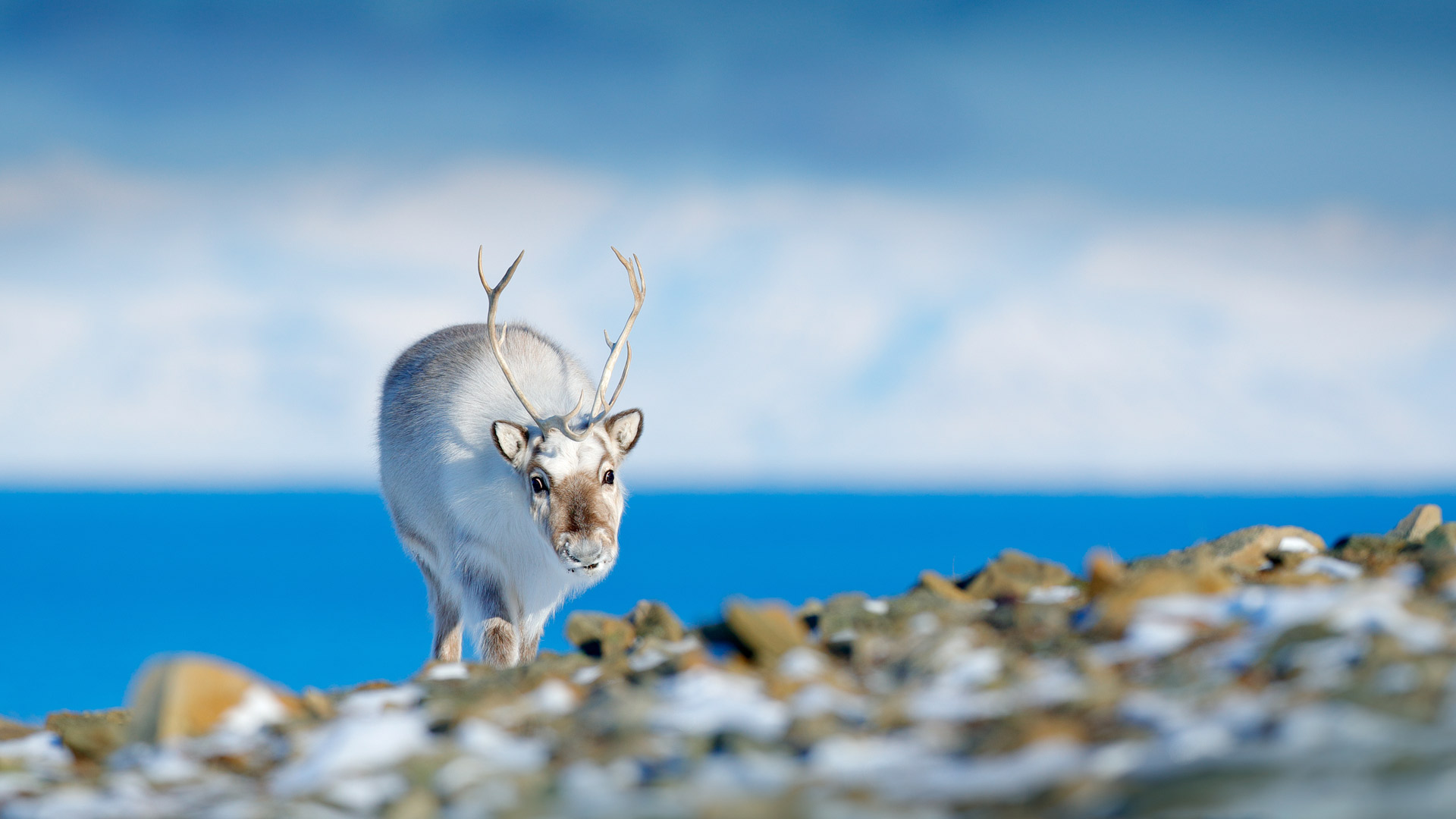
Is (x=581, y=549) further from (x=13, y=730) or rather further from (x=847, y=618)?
(x=13, y=730)

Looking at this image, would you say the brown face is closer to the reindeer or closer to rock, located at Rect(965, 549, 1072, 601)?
the reindeer

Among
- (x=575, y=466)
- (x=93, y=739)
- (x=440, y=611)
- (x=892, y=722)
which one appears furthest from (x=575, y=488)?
(x=892, y=722)

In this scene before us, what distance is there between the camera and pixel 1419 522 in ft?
26.1

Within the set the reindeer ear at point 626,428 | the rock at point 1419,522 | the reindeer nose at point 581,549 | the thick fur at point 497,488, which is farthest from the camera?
the reindeer ear at point 626,428

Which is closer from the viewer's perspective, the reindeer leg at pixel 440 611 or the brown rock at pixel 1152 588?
the brown rock at pixel 1152 588

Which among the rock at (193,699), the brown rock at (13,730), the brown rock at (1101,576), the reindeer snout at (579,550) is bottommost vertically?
the rock at (193,699)

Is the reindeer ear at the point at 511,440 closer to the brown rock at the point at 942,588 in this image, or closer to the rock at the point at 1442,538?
the brown rock at the point at 942,588

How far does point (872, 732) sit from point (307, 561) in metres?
83.9

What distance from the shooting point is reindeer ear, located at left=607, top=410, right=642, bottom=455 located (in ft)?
31.7

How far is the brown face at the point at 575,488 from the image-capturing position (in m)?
8.76

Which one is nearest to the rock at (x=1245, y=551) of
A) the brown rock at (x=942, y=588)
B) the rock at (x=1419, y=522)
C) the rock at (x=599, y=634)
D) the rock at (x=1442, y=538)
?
the rock at (x=1442, y=538)

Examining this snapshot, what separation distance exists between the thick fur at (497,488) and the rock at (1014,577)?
2940 millimetres

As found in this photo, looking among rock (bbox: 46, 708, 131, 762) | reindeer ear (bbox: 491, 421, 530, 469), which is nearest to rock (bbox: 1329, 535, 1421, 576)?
reindeer ear (bbox: 491, 421, 530, 469)

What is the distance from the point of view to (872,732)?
14.2ft
